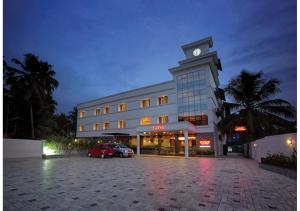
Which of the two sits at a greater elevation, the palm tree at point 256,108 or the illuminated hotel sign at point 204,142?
the palm tree at point 256,108

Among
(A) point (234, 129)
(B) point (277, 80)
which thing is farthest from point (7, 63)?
(B) point (277, 80)

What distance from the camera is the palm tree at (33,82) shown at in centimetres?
2975

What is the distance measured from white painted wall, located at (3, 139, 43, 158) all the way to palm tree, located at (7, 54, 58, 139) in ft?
21.6

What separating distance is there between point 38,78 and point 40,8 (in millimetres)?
22374

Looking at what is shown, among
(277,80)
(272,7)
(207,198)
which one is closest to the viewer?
(207,198)

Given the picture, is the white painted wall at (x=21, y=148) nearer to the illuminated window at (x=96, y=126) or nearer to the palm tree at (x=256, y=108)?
the illuminated window at (x=96, y=126)

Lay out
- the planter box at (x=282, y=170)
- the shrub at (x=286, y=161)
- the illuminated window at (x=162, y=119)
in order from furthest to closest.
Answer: the illuminated window at (x=162, y=119)
the shrub at (x=286, y=161)
the planter box at (x=282, y=170)

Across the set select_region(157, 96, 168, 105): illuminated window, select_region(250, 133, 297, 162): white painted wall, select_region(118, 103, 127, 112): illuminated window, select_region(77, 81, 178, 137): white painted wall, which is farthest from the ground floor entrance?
select_region(250, 133, 297, 162): white painted wall

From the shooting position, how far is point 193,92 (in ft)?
99.6

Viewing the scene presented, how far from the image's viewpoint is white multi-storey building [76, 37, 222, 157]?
28.4 meters

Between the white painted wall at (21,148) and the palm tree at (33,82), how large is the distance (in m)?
6.59

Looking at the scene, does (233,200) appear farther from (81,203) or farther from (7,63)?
(7,63)

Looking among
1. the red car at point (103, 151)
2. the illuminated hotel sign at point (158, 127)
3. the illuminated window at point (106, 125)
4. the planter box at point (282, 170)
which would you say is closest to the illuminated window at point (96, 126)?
the illuminated window at point (106, 125)

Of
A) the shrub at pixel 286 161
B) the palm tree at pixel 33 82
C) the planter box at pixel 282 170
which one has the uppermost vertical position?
the palm tree at pixel 33 82
